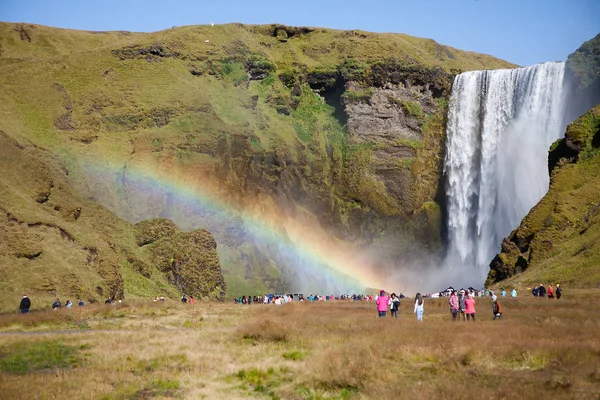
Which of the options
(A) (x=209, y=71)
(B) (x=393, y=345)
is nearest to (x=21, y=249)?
(B) (x=393, y=345)

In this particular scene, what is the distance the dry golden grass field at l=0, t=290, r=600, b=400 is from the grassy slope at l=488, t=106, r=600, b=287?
2320 centimetres

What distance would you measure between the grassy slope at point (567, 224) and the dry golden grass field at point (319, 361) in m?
23.2

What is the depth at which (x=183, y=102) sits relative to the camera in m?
91.1

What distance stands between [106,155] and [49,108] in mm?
11271

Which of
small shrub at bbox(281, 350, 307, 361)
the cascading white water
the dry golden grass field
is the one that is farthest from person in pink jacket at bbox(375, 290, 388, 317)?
the cascading white water

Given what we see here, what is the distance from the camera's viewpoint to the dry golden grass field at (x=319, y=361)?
1514 centimetres

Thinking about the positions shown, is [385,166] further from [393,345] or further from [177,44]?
[393,345]

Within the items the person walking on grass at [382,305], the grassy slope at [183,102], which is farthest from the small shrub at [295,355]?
the grassy slope at [183,102]

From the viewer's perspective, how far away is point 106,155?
79.9 m

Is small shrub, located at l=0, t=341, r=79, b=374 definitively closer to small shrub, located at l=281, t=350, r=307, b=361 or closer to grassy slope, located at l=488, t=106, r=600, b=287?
small shrub, located at l=281, t=350, r=307, b=361

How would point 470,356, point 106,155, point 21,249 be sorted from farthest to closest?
point 106,155
point 21,249
point 470,356

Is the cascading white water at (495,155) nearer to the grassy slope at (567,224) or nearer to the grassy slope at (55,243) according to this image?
the grassy slope at (567,224)

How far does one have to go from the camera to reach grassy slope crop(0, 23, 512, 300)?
8081 centimetres

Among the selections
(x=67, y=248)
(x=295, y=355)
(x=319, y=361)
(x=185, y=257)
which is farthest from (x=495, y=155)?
(x=319, y=361)
